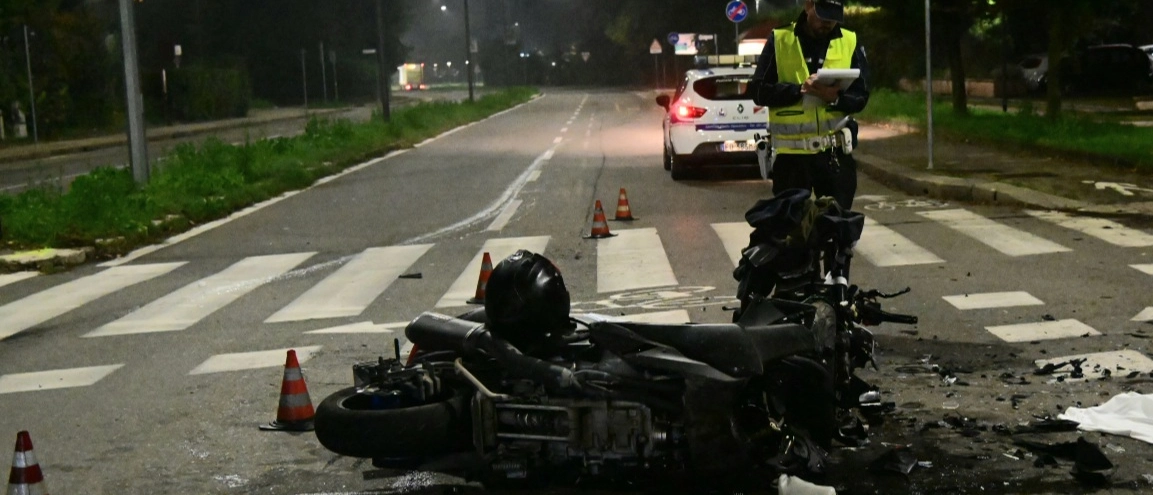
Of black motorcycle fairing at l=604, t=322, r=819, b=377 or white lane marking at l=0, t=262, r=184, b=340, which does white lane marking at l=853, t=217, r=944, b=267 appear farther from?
black motorcycle fairing at l=604, t=322, r=819, b=377

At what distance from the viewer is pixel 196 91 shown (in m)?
54.7

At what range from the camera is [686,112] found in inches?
772

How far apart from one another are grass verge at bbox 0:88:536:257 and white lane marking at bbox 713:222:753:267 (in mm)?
5883

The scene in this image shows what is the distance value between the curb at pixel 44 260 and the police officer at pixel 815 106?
792 centimetres

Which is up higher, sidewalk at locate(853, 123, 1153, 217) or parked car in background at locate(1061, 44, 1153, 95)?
parked car in background at locate(1061, 44, 1153, 95)

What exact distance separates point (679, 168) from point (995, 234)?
24.7ft

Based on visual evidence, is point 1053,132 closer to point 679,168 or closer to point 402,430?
point 679,168

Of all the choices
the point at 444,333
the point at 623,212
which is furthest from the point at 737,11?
the point at 444,333

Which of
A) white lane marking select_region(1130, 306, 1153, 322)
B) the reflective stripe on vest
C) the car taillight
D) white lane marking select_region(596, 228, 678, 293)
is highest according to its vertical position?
the reflective stripe on vest

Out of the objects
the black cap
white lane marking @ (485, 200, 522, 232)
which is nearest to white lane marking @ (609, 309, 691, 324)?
the black cap

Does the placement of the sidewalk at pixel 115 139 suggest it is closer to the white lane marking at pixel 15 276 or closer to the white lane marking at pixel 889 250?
the white lane marking at pixel 15 276

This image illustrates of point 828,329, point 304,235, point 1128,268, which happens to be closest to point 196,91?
point 304,235

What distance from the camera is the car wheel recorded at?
19.6 metres

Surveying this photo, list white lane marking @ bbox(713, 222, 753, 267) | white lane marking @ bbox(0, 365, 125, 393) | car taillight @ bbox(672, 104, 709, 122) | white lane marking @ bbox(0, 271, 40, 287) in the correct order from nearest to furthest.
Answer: white lane marking @ bbox(0, 365, 125, 393) → white lane marking @ bbox(713, 222, 753, 267) → white lane marking @ bbox(0, 271, 40, 287) → car taillight @ bbox(672, 104, 709, 122)
